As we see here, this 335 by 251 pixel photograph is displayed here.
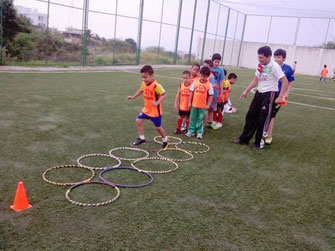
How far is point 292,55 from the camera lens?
132 feet

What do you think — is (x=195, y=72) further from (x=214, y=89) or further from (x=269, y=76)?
(x=269, y=76)

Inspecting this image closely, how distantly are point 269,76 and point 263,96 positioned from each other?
0.40 metres

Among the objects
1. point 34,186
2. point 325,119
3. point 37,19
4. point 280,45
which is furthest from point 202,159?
point 280,45

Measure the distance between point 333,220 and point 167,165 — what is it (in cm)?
245

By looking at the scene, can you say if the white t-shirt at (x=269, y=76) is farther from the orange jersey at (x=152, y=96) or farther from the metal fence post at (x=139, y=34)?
the metal fence post at (x=139, y=34)

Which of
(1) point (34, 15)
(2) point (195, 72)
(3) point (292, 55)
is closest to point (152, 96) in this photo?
(2) point (195, 72)

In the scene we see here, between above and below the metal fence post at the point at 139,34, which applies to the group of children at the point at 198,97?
below

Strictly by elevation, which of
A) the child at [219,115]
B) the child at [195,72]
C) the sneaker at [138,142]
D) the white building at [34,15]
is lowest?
the sneaker at [138,142]

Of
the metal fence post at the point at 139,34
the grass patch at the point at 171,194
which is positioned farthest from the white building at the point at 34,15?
the grass patch at the point at 171,194

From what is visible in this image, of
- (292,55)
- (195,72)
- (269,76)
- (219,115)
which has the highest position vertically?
(292,55)

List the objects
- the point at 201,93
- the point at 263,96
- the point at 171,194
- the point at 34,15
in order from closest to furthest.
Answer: the point at 171,194, the point at 263,96, the point at 201,93, the point at 34,15

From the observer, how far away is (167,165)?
5070 millimetres

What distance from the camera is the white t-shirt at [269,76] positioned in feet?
19.1

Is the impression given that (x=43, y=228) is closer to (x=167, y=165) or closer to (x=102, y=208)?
(x=102, y=208)
